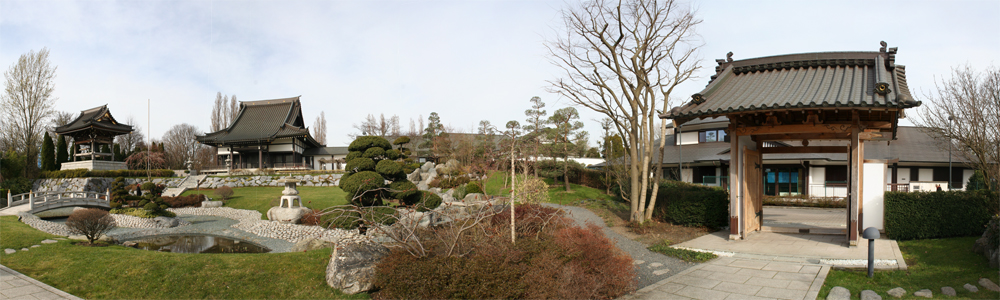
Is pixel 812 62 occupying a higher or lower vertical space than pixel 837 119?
higher

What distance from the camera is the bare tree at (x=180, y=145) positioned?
35375mm

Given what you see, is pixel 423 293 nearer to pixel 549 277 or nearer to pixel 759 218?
pixel 549 277

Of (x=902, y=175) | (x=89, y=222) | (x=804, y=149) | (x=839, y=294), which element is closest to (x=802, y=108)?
(x=804, y=149)

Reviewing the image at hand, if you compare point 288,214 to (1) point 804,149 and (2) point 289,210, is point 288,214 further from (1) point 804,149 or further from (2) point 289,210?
(1) point 804,149

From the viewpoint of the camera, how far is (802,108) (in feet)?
21.1

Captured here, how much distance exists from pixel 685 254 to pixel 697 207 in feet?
9.10

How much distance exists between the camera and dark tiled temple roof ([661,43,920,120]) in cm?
641

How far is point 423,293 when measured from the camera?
426 centimetres

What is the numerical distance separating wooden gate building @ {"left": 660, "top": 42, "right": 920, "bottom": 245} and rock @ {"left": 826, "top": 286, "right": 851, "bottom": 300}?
2896 millimetres

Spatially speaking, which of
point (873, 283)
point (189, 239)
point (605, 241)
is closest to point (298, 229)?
point (189, 239)

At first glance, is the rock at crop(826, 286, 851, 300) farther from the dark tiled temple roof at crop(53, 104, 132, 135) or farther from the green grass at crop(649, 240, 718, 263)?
the dark tiled temple roof at crop(53, 104, 132, 135)

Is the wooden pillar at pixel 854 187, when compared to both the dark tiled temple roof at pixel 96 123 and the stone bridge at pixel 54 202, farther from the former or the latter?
the dark tiled temple roof at pixel 96 123

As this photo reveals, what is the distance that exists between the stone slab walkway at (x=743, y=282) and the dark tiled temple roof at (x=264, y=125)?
29370mm

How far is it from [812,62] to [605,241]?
22.0 ft
